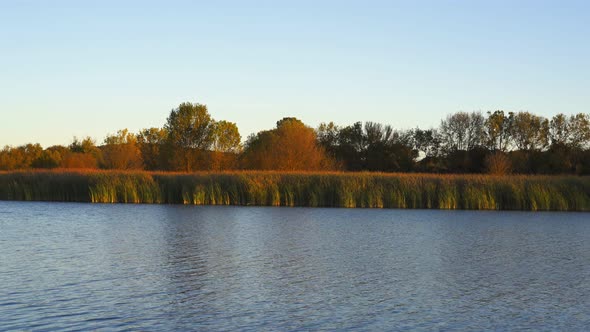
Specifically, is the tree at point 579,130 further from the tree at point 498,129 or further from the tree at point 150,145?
the tree at point 150,145

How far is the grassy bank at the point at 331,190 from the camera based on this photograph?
3031 centimetres

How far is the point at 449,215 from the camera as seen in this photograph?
26.7 m

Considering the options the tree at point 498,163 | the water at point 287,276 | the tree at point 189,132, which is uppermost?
the tree at point 189,132

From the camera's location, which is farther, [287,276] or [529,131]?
[529,131]

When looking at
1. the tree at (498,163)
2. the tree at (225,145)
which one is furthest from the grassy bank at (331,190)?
the tree at (225,145)

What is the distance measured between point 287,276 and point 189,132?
50.1 meters

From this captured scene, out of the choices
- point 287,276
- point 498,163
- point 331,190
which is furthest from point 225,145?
point 287,276

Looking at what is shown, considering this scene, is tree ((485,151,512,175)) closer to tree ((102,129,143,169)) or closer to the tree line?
the tree line

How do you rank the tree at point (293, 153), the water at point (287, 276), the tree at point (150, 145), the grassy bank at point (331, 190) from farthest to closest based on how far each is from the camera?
the tree at point (150, 145)
the tree at point (293, 153)
the grassy bank at point (331, 190)
the water at point (287, 276)

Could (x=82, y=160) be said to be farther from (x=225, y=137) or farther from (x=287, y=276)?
(x=287, y=276)

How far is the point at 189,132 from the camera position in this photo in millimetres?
60500

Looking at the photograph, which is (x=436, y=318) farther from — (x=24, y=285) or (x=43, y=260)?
(x=43, y=260)

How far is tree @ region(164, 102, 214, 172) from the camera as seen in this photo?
196 ft

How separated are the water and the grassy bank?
28.7ft
